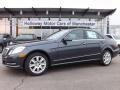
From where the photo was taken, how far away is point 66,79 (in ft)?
22.1

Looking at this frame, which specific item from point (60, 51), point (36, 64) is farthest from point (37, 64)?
point (60, 51)

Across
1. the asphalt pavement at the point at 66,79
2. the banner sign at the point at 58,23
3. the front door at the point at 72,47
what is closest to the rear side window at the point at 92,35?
the front door at the point at 72,47

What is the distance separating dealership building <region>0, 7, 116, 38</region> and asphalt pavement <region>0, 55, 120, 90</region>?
1759 cm

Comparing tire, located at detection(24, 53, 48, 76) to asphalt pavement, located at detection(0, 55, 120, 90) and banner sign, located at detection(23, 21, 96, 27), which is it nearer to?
asphalt pavement, located at detection(0, 55, 120, 90)

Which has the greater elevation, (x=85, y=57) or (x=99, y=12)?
(x=99, y=12)

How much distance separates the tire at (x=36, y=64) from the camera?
7.15m

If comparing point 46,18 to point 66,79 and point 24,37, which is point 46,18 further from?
point 66,79

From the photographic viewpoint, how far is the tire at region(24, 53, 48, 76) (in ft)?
23.5

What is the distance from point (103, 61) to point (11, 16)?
68.3 feet

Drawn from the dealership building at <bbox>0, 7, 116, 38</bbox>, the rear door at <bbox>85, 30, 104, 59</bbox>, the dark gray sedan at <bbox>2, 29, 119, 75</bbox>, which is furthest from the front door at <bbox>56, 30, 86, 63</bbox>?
the dealership building at <bbox>0, 7, 116, 38</bbox>

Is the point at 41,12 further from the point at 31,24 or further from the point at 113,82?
the point at 113,82

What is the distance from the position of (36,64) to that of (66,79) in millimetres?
1165
